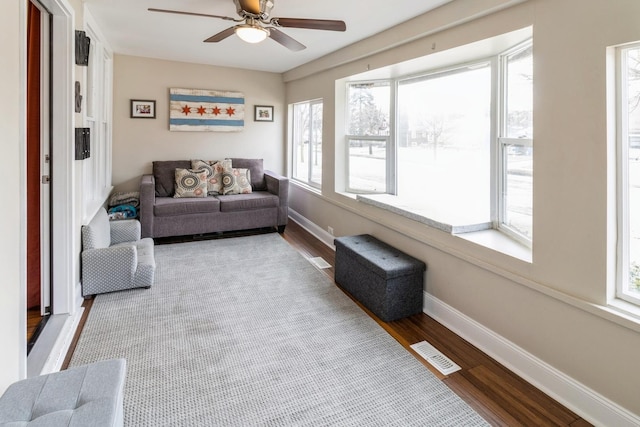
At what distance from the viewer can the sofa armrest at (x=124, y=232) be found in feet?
12.4

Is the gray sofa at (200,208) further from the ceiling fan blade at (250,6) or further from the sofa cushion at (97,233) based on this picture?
the ceiling fan blade at (250,6)

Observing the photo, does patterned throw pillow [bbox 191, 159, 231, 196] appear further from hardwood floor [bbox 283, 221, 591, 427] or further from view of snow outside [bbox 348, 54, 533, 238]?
hardwood floor [bbox 283, 221, 591, 427]

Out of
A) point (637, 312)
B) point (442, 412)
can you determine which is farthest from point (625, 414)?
point (442, 412)

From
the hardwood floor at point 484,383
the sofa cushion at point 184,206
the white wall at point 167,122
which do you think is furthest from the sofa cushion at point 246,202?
the hardwood floor at point 484,383

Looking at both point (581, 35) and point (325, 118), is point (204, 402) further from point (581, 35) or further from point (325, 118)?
point (325, 118)

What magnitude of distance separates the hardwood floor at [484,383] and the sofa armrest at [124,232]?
3.39 feet

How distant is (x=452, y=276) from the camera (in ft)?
8.83

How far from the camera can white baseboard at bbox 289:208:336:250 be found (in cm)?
471

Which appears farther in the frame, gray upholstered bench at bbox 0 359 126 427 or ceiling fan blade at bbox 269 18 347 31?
ceiling fan blade at bbox 269 18 347 31

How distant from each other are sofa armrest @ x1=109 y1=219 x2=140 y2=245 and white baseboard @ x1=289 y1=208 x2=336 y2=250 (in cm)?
222

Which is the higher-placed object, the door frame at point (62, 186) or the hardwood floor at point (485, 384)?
the door frame at point (62, 186)

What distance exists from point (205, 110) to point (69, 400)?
4.84m

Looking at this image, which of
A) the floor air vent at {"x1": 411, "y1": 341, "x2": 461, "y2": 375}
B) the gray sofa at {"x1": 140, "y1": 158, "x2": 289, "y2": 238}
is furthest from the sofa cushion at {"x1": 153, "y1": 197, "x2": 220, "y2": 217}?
the floor air vent at {"x1": 411, "y1": 341, "x2": 461, "y2": 375}

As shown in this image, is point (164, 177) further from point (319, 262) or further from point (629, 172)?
point (629, 172)
